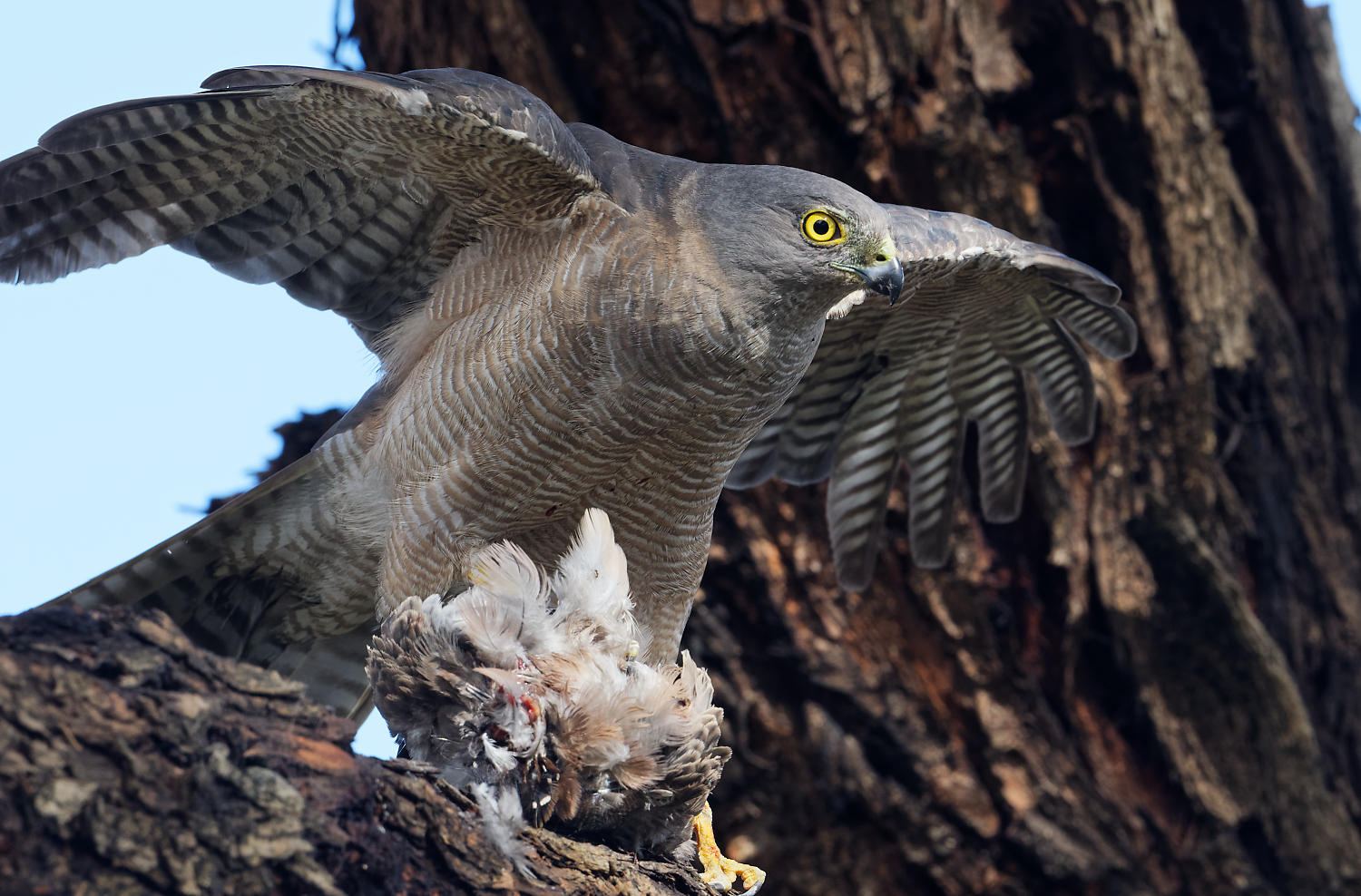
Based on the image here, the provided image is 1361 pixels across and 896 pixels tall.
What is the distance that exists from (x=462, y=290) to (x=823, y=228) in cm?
120

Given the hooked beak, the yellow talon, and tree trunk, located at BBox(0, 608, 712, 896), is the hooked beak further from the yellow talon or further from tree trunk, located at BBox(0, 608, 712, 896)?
tree trunk, located at BBox(0, 608, 712, 896)

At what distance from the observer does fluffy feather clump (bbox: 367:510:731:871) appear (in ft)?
9.56

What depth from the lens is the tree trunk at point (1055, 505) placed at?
523 centimetres

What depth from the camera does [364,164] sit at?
340 centimetres

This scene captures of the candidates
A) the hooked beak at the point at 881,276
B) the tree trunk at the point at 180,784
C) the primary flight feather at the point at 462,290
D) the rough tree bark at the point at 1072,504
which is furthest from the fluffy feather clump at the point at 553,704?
the rough tree bark at the point at 1072,504

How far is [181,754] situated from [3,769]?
271 millimetres

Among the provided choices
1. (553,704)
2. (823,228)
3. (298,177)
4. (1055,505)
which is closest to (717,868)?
(553,704)

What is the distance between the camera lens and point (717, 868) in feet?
11.9

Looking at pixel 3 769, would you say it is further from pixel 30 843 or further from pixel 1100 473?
pixel 1100 473

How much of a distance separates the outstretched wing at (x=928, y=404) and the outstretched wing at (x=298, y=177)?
164 cm

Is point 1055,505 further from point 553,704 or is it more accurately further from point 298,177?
point 298,177

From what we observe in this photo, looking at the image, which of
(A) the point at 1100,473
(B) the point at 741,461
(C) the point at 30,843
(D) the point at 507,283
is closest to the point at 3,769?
(C) the point at 30,843

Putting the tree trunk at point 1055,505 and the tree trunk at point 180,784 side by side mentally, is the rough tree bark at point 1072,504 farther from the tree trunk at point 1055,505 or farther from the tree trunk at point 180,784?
the tree trunk at point 180,784

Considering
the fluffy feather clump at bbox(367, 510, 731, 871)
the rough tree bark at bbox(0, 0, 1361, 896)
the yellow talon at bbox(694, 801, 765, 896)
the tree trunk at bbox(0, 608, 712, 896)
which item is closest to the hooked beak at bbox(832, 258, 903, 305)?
the fluffy feather clump at bbox(367, 510, 731, 871)
